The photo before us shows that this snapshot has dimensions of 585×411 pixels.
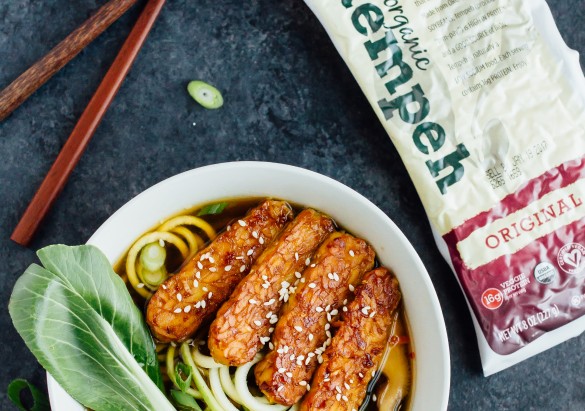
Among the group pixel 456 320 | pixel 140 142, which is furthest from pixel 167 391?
pixel 456 320

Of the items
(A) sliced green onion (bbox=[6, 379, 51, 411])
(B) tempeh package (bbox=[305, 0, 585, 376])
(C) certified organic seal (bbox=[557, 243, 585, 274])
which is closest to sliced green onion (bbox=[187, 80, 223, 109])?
(B) tempeh package (bbox=[305, 0, 585, 376])

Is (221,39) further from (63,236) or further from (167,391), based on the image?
(167,391)

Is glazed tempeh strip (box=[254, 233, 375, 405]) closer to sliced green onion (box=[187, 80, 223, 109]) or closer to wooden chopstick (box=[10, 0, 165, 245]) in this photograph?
sliced green onion (box=[187, 80, 223, 109])

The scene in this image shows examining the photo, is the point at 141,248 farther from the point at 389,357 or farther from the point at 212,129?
the point at 389,357

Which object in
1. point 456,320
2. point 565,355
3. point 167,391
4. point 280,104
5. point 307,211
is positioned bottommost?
point 565,355

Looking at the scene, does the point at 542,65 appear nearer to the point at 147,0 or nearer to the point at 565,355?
the point at 565,355

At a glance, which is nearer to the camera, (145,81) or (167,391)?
(167,391)

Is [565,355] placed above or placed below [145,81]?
below

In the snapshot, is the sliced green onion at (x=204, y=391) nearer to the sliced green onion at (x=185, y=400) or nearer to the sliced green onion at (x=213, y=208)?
the sliced green onion at (x=185, y=400)
